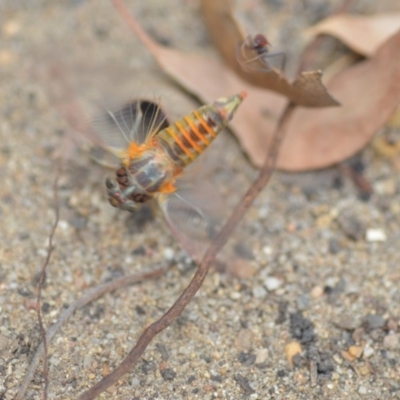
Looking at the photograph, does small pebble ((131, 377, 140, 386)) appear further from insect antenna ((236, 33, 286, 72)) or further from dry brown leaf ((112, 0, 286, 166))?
insect antenna ((236, 33, 286, 72))

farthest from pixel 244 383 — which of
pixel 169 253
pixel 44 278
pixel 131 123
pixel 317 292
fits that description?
pixel 131 123

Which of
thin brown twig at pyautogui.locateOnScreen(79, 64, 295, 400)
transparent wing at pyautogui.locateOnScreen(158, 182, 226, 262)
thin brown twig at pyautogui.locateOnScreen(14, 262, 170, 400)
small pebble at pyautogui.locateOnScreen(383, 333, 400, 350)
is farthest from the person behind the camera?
transparent wing at pyautogui.locateOnScreen(158, 182, 226, 262)

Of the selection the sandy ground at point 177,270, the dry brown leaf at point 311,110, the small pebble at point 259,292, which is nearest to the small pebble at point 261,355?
the sandy ground at point 177,270

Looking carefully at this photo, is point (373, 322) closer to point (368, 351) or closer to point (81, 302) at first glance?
point (368, 351)

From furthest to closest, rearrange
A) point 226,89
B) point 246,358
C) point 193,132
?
point 226,89 < point 193,132 < point 246,358

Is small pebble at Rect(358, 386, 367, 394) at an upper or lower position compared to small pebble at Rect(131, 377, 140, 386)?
lower

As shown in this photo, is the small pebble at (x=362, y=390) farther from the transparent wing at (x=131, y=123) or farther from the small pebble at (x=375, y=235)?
the transparent wing at (x=131, y=123)

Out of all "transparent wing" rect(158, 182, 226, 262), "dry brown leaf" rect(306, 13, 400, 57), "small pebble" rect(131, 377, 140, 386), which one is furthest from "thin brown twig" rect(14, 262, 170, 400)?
"dry brown leaf" rect(306, 13, 400, 57)
